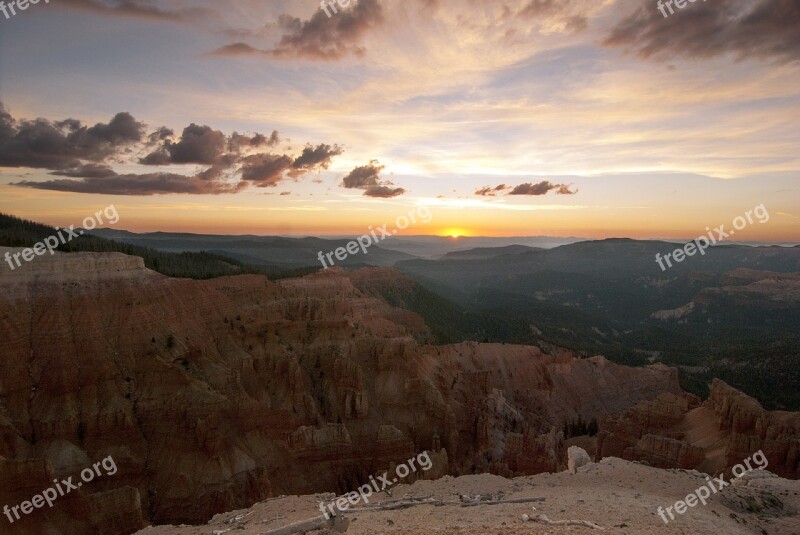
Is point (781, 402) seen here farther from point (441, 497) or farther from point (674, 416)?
point (441, 497)

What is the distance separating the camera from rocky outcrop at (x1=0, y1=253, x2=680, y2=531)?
105 feet

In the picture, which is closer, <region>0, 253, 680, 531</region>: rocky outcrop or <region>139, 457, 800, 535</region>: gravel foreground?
<region>139, 457, 800, 535</region>: gravel foreground

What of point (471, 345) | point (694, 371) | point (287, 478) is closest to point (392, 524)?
point (287, 478)

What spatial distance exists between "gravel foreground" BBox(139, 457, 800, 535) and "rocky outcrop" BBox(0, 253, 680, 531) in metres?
14.4

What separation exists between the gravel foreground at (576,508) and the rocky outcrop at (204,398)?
1443cm

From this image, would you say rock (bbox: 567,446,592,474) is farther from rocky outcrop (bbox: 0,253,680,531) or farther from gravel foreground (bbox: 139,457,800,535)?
rocky outcrop (bbox: 0,253,680,531)

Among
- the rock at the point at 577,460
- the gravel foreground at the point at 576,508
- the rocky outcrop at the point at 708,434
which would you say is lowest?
the rocky outcrop at the point at 708,434

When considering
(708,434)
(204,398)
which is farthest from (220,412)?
(708,434)

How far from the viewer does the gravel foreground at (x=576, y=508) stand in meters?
12.9

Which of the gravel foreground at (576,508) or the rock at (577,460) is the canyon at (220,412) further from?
the rock at (577,460)

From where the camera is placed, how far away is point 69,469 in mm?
30047

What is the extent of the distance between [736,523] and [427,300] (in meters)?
121

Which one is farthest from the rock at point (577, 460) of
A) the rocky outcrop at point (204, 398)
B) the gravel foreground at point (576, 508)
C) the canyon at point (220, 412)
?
the rocky outcrop at point (204, 398)

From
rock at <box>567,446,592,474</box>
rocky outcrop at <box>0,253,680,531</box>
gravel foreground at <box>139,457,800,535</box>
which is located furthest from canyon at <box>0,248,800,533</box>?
rock at <box>567,446,592,474</box>
